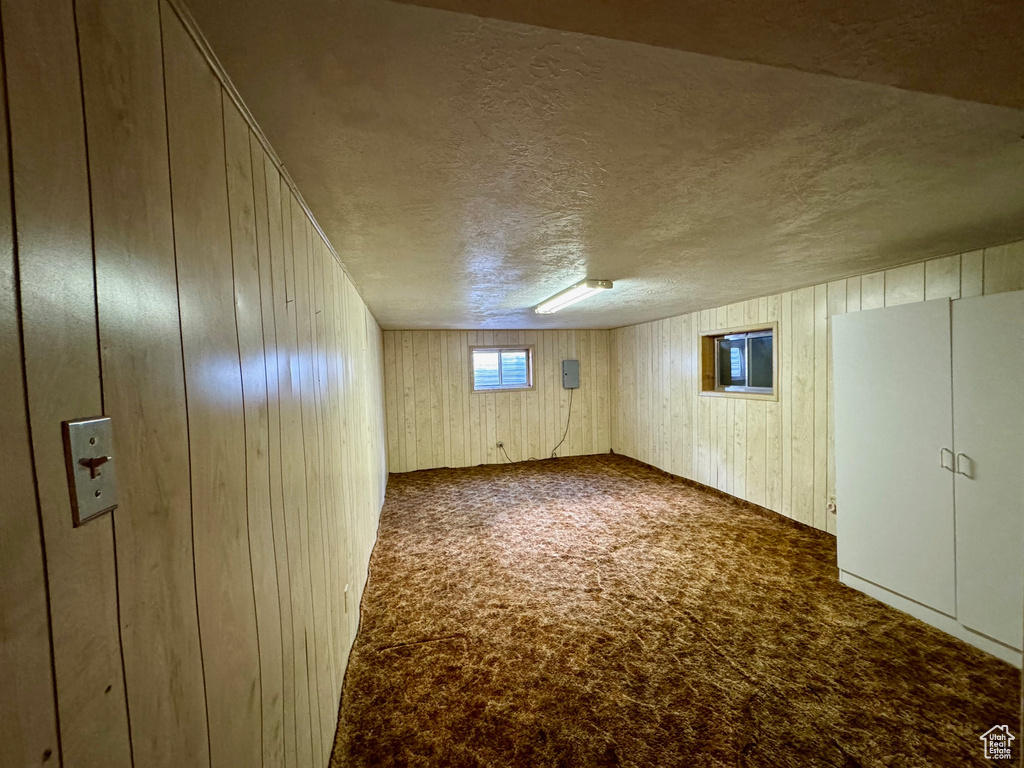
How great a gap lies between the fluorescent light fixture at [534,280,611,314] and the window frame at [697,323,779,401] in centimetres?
190

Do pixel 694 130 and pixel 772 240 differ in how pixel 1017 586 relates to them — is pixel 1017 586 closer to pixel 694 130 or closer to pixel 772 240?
pixel 772 240

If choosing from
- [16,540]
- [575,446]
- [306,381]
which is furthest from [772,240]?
[575,446]

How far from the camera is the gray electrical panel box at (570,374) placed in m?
6.50

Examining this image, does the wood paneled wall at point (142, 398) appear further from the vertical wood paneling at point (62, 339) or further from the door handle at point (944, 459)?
the door handle at point (944, 459)

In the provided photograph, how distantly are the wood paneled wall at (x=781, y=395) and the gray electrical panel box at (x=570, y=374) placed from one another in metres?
1.00

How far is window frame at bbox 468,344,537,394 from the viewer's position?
20.3ft

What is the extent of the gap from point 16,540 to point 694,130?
57.4 inches

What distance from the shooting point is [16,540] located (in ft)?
1.23

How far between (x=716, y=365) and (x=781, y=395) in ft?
3.32

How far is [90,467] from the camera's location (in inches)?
18.3

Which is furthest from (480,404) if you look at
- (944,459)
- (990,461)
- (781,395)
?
(990,461)

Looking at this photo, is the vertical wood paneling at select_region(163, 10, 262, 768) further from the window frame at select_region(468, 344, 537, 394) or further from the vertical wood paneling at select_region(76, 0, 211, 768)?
the window frame at select_region(468, 344, 537, 394)

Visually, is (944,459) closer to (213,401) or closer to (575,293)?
(575,293)

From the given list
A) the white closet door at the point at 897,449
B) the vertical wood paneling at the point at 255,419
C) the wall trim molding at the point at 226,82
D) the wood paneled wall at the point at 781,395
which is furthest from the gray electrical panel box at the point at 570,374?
the vertical wood paneling at the point at 255,419
